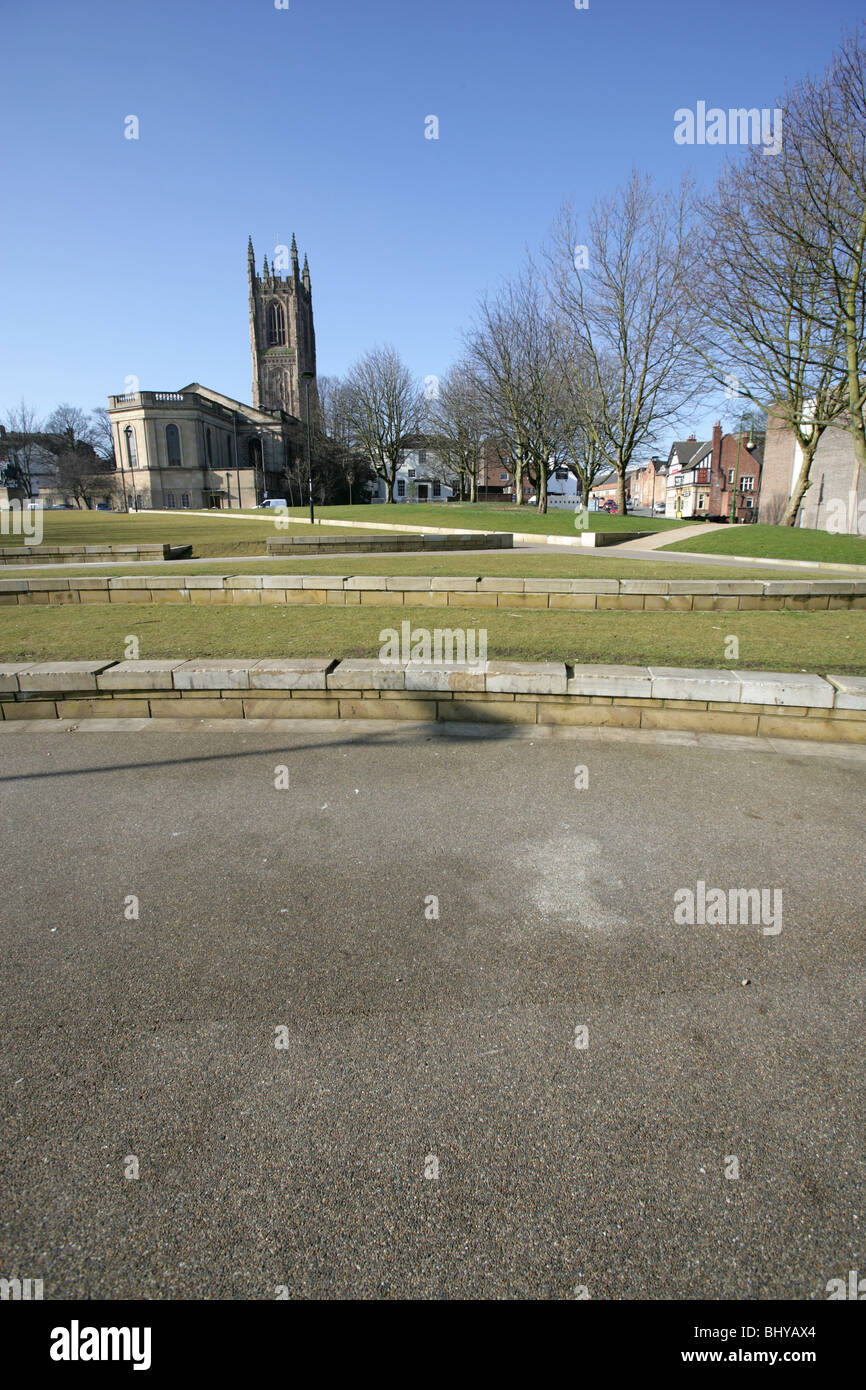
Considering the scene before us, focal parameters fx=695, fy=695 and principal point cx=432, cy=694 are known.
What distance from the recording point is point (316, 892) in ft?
11.8

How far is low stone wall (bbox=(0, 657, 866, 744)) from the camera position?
5785 mm

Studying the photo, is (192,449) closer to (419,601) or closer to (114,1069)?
(419,601)

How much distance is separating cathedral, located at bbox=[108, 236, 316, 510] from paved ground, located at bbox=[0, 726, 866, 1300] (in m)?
77.2

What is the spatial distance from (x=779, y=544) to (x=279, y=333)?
9944 centimetres

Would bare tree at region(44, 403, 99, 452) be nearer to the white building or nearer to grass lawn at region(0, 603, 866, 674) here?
the white building

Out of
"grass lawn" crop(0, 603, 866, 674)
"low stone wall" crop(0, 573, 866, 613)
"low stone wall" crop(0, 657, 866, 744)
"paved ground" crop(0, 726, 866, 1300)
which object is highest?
"low stone wall" crop(0, 573, 866, 613)

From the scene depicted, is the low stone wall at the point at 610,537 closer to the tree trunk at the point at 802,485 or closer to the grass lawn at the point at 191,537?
the tree trunk at the point at 802,485

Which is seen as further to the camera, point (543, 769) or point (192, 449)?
point (192, 449)

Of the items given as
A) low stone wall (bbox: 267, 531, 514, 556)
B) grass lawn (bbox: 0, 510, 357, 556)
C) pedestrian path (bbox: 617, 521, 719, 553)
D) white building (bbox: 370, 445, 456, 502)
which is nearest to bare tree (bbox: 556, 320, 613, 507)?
pedestrian path (bbox: 617, 521, 719, 553)

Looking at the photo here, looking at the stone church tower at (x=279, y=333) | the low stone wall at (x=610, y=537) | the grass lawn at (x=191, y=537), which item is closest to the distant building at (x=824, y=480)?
the low stone wall at (x=610, y=537)

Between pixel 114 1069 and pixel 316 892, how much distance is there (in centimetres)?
127
